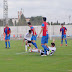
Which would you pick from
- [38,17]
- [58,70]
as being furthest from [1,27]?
[58,70]

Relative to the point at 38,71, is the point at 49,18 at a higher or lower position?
higher

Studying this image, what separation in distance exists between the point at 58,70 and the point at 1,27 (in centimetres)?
4569

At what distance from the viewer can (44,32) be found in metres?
12.7

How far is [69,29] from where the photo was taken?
1914 inches

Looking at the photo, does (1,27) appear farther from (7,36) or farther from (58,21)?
(7,36)

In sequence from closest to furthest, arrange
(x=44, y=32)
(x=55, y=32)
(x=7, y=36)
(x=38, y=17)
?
(x=44, y=32)
(x=7, y=36)
(x=55, y=32)
(x=38, y=17)

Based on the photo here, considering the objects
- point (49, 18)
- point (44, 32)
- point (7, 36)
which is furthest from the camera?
point (49, 18)

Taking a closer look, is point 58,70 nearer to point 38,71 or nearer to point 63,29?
point 38,71

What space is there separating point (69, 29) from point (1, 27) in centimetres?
1459

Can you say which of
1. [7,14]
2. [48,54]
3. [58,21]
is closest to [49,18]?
[58,21]

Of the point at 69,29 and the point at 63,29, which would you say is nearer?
the point at 63,29

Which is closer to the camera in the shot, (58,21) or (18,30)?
(58,21)

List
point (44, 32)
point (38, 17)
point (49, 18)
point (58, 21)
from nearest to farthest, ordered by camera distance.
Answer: point (44, 32), point (49, 18), point (58, 21), point (38, 17)

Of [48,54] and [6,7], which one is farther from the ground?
[6,7]
